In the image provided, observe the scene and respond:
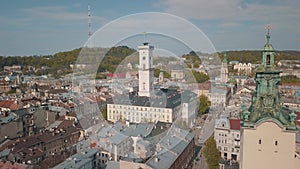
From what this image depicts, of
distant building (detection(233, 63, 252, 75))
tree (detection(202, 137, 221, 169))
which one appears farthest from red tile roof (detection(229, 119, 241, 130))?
distant building (detection(233, 63, 252, 75))

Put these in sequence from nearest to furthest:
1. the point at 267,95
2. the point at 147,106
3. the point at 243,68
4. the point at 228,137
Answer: the point at 267,95
the point at 228,137
the point at 147,106
the point at 243,68

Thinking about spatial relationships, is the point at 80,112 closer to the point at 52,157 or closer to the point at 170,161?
the point at 52,157

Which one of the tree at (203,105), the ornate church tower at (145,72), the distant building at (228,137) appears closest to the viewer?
the distant building at (228,137)

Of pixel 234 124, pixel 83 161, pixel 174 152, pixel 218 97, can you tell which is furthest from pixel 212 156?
pixel 218 97

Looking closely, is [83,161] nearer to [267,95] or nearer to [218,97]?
[267,95]

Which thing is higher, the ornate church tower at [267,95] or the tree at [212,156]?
the ornate church tower at [267,95]

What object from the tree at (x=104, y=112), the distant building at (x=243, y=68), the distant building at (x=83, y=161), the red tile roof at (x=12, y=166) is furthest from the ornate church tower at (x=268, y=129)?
the distant building at (x=243, y=68)

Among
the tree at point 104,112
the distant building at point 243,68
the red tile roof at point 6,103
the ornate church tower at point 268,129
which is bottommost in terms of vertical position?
the tree at point 104,112

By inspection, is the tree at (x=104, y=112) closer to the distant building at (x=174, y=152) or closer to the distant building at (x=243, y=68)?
the distant building at (x=174, y=152)

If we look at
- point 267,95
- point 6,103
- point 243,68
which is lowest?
point 6,103
